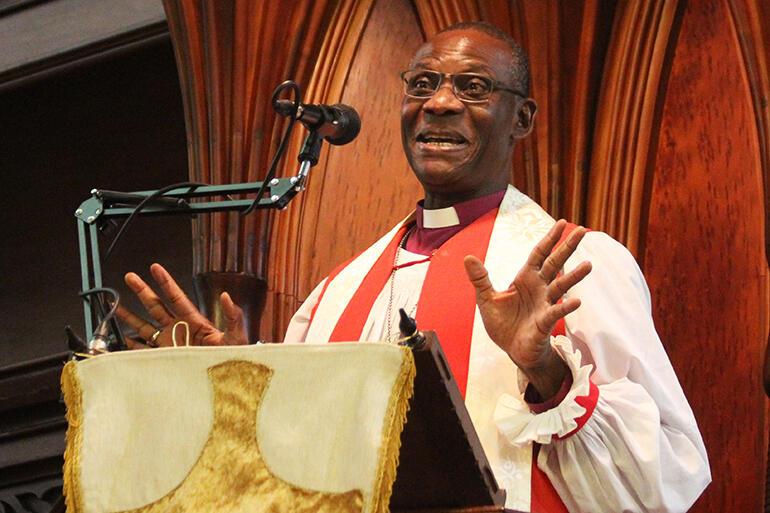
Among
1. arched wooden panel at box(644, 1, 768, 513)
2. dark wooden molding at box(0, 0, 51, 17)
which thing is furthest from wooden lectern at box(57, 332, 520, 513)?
dark wooden molding at box(0, 0, 51, 17)

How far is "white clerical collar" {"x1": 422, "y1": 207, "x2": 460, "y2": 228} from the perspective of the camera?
3.63 m

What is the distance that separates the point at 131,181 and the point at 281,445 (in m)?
4.74

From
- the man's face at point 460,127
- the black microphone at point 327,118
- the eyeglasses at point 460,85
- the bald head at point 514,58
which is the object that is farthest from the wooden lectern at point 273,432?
the bald head at point 514,58

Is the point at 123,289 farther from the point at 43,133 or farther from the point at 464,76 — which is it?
the point at 464,76

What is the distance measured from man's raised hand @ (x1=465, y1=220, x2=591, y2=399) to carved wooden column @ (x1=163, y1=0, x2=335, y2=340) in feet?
8.38

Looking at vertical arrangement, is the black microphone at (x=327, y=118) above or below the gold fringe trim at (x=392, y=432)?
above

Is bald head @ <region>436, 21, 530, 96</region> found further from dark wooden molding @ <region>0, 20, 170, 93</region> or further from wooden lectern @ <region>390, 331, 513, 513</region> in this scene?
dark wooden molding @ <region>0, 20, 170, 93</region>

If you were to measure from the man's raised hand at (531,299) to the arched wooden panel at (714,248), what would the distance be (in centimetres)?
204

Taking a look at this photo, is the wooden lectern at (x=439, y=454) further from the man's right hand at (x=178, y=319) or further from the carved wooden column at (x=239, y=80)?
the carved wooden column at (x=239, y=80)

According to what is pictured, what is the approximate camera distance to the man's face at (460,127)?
352 centimetres

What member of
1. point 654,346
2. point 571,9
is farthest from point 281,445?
point 571,9

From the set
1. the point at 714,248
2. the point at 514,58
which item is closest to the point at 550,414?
the point at 514,58

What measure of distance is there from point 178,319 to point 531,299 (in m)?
0.82

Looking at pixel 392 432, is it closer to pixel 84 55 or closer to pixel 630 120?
pixel 630 120
